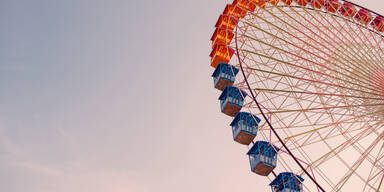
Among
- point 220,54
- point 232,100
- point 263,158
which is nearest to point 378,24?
point 220,54

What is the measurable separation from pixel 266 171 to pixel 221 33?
836cm

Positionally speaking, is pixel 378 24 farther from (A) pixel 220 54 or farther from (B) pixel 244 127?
(B) pixel 244 127

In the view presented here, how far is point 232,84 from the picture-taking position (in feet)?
58.4

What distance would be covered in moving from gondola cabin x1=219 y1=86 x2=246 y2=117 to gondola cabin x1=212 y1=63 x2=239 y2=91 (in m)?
0.69

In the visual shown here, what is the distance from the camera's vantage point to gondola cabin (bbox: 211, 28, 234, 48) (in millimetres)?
19580

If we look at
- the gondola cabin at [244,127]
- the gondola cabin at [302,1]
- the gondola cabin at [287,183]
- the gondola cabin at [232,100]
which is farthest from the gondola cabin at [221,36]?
the gondola cabin at [287,183]

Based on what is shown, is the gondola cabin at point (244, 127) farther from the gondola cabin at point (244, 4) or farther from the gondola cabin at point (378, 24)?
the gondola cabin at point (378, 24)

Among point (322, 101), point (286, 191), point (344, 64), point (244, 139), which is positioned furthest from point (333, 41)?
point (286, 191)

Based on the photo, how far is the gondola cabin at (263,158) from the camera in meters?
15.1

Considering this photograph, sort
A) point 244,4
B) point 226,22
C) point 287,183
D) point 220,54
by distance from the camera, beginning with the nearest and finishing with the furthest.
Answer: point 287,183, point 220,54, point 226,22, point 244,4

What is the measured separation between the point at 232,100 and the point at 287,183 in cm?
467

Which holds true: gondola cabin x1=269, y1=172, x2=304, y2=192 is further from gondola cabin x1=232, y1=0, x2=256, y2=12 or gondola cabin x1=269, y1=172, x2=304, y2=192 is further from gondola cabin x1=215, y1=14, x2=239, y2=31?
gondola cabin x1=232, y1=0, x2=256, y2=12

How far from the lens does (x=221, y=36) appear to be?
1975 cm

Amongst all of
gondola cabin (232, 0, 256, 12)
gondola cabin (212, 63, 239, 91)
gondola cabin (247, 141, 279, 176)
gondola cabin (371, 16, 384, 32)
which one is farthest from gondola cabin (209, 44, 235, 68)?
gondola cabin (371, 16, 384, 32)
